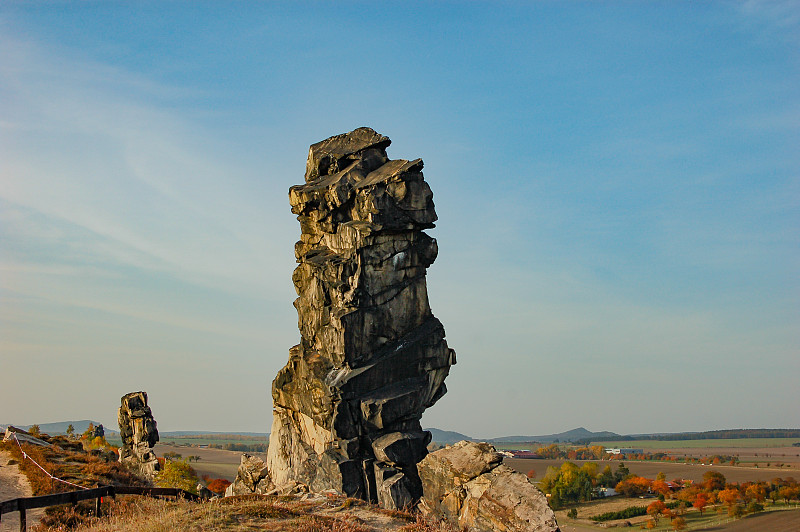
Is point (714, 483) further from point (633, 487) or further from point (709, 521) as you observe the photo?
point (709, 521)

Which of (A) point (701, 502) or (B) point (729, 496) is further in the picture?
(A) point (701, 502)

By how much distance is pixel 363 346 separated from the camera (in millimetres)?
29688

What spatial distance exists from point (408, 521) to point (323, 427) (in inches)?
564

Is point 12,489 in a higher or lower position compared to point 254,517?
lower

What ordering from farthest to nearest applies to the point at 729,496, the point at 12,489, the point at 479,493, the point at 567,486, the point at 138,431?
the point at 567,486
the point at 729,496
the point at 138,431
the point at 12,489
the point at 479,493

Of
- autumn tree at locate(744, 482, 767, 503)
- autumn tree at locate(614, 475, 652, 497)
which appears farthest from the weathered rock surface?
autumn tree at locate(614, 475, 652, 497)

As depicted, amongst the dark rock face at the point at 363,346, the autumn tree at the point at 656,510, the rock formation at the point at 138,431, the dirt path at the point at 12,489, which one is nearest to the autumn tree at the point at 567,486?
the autumn tree at the point at 656,510

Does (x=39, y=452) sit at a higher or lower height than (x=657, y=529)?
higher

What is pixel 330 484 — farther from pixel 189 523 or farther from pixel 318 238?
pixel 189 523

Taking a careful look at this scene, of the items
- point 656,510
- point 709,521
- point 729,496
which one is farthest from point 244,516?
point 729,496

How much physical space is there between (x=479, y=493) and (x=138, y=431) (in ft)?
101

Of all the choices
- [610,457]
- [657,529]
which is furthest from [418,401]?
[610,457]

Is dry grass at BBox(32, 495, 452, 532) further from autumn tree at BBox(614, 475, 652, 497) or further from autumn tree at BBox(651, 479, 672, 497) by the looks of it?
autumn tree at BBox(614, 475, 652, 497)

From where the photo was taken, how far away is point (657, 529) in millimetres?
73500
